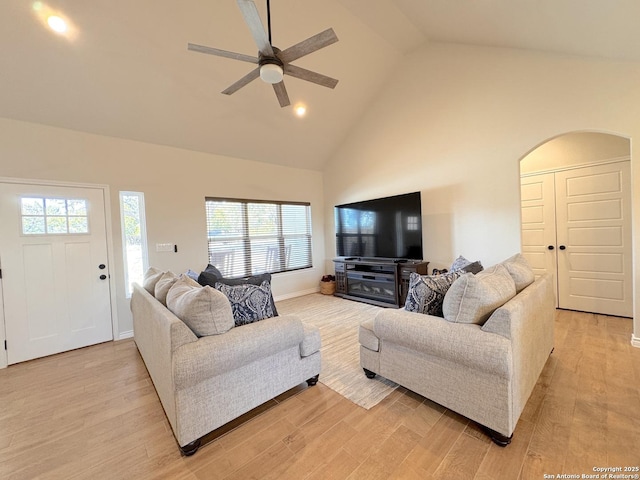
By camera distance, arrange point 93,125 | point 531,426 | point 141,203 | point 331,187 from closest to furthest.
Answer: point 531,426
point 93,125
point 141,203
point 331,187

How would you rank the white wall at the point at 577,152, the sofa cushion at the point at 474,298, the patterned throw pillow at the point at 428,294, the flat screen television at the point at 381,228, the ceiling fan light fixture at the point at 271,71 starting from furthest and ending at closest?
the flat screen television at the point at 381,228
the white wall at the point at 577,152
the ceiling fan light fixture at the point at 271,71
the patterned throw pillow at the point at 428,294
the sofa cushion at the point at 474,298

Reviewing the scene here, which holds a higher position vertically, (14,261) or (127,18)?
(127,18)

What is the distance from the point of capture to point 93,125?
3.26m

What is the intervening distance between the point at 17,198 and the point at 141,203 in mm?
1163

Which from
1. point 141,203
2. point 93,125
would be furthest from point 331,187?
point 93,125

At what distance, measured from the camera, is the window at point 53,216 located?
2971 millimetres

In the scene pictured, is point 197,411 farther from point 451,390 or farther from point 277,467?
point 451,390

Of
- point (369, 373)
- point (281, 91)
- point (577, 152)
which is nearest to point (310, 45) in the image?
point (281, 91)

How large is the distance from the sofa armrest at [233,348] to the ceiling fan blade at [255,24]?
6.62 ft

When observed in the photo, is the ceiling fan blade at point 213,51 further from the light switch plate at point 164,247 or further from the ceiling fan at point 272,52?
the light switch plate at point 164,247

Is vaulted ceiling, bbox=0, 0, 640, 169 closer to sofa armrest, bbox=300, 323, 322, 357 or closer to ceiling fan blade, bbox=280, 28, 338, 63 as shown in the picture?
ceiling fan blade, bbox=280, 28, 338, 63

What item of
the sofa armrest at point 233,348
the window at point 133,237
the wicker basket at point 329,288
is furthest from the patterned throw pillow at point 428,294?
the window at point 133,237

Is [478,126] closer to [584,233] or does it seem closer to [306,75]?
[584,233]

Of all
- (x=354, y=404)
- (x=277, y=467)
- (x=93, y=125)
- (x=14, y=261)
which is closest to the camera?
(x=277, y=467)
